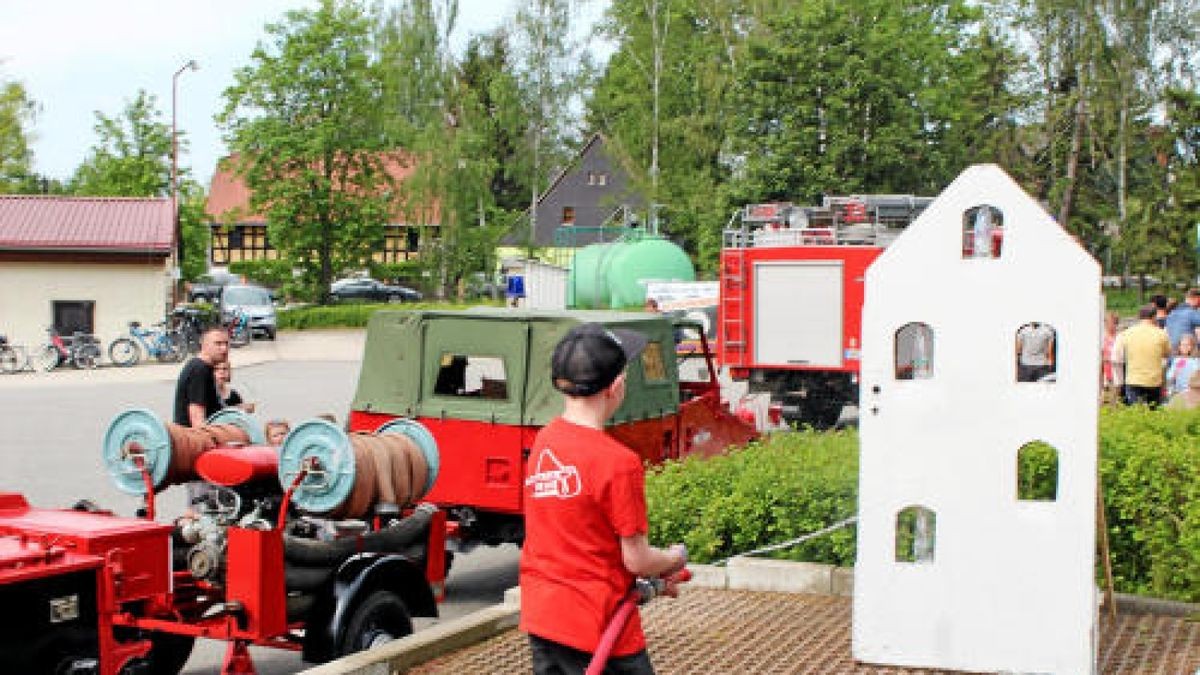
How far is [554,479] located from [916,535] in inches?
163

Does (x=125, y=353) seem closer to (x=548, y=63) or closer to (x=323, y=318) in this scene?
(x=323, y=318)

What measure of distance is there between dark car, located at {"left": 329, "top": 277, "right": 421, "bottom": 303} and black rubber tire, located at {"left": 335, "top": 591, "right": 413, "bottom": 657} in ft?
200

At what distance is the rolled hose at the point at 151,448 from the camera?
7.41 meters

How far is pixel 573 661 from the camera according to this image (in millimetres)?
4254

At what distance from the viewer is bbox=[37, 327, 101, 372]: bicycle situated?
1411 inches

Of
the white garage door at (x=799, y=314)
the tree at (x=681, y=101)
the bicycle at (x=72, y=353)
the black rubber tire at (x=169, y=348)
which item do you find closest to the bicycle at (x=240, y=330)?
the black rubber tire at (x=169, y=348)

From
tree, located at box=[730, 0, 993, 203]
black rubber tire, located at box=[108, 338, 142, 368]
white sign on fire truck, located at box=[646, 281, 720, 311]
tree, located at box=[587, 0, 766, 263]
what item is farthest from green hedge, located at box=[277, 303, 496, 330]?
white sign on fire truck, located at box=[646, 281, 720, 311]

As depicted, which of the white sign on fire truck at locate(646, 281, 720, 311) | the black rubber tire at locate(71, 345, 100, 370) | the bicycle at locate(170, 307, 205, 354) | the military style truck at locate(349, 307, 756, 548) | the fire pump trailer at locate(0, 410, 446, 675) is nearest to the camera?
the fire pump trailer at locate(0, 410, 446, 675)

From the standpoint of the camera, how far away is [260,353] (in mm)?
41250

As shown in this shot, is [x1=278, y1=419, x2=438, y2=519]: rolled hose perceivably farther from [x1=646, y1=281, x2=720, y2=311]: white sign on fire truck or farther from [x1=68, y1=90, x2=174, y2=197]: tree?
[x1=68, y1=90, x2=174, y2=197]: tree

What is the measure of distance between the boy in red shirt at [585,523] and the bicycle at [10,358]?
33456 millimetres

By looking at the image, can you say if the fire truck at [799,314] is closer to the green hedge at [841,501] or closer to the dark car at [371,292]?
the green hedge at [841,501]

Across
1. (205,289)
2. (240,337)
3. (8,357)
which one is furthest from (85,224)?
(205,289)

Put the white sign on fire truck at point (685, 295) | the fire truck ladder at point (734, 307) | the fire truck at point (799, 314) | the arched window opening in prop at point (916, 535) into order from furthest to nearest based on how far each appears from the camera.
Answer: the white sign on fire truck at point (685, 295)
the fire truck ladder at point (734, 307)
the fire truck at point (799, 314)
the arched window opening in prop at point (916, 535)
